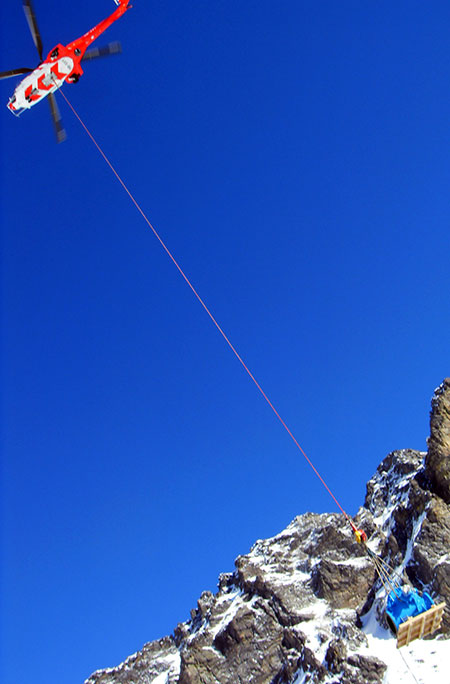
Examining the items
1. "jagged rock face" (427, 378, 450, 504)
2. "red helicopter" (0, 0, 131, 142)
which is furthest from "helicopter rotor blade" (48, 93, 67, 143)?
"jagged rock face" (427, 378, 450, 504)

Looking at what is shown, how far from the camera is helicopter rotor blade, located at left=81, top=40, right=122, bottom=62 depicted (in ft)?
64.0

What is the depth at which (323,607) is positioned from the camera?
86750mm

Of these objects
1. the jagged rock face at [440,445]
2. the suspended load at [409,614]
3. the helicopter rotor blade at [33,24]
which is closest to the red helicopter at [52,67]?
the helicopter rotor blade at [33,24]

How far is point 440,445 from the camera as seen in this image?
6738 cm

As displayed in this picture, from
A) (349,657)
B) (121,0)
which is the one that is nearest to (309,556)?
(349,657)

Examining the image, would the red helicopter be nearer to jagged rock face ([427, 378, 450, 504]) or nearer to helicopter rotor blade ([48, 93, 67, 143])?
helicopter rotor blade ([48, 93, 67, 143])

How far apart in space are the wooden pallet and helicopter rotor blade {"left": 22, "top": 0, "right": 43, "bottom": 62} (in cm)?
2459

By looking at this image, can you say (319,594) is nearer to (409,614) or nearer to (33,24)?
(409,614)

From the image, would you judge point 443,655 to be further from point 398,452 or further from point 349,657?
point 398,452

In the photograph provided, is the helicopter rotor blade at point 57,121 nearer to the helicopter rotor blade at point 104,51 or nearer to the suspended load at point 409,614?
the helicopter rotor blade at point 104,51

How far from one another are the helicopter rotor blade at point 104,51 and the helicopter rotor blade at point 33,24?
5.57 feet

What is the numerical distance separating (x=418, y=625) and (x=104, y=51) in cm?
2388

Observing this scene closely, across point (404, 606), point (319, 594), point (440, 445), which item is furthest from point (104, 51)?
point (319, 594)

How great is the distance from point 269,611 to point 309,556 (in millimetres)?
18853
